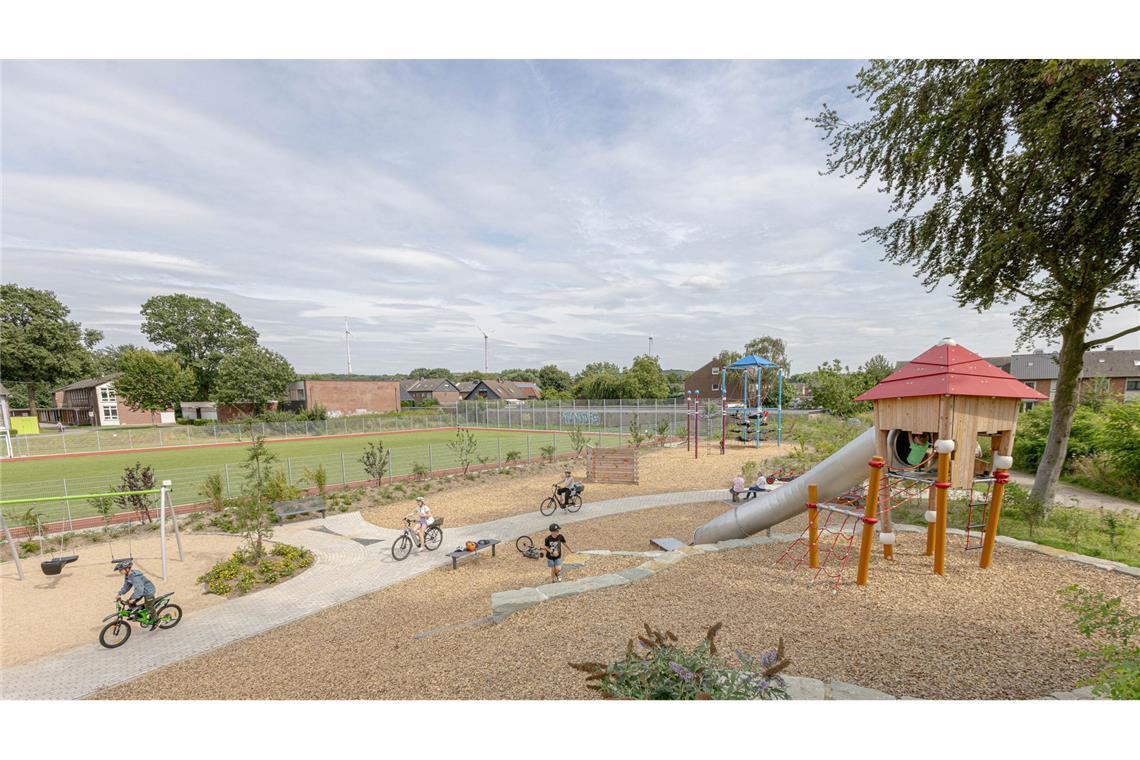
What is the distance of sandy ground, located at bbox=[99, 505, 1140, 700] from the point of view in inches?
168

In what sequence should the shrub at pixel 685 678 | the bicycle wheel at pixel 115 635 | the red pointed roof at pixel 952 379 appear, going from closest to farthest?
the shrub at pixel 685 678, the red pointed roof at pixel 952 379, the bicycle wheel at pixel 115 635

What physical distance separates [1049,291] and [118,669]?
18465 millimetres

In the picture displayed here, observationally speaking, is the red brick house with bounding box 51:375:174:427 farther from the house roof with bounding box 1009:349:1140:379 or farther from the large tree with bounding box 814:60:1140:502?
the house roof with bounding box 1009:349:1140:379

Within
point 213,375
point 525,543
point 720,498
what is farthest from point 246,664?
point 213,375

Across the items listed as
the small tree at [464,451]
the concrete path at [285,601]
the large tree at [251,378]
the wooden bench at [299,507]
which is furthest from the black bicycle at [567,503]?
the large tree at [251,378]

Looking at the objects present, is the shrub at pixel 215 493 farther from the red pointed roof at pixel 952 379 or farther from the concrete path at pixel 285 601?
the red pointed roof at pixel 952 379

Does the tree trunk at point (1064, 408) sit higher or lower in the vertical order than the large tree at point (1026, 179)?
lower

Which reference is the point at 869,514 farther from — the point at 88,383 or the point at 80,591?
the point at 88,383

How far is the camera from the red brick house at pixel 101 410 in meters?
54.9

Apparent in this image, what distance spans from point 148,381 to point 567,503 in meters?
60.2

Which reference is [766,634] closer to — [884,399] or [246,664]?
[884,399]

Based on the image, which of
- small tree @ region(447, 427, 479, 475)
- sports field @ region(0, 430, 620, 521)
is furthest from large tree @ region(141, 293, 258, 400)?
small tree @ region(447, 427, 479, 475)

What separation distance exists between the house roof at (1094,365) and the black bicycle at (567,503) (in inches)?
2075

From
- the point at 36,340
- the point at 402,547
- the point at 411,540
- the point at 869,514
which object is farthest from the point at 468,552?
the point at 36,340
